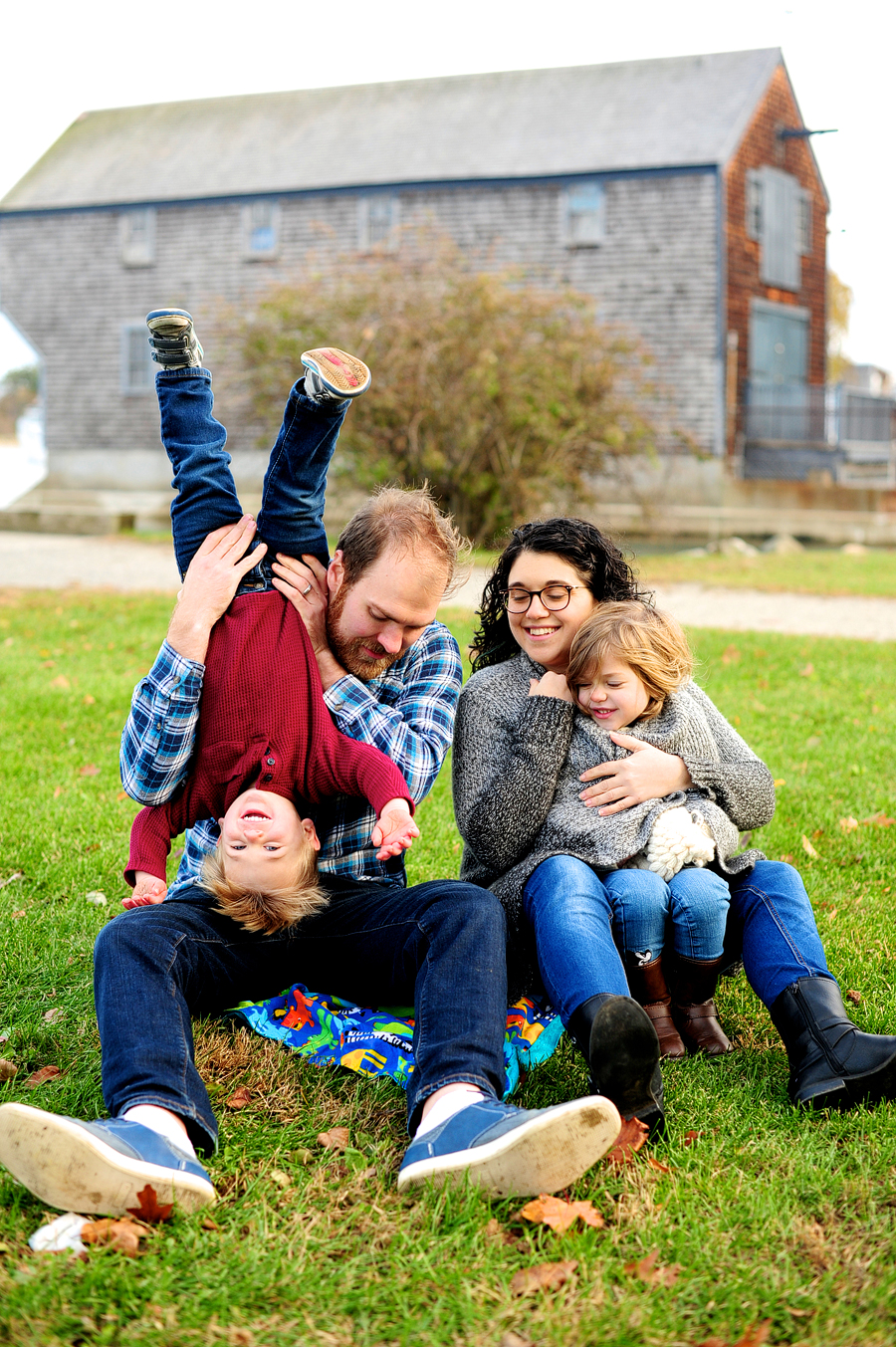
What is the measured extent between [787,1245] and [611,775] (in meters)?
1.18

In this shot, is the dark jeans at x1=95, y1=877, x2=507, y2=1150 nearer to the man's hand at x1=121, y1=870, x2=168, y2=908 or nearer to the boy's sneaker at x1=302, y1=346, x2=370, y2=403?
the man's hand at x1=121, y1=870, x2=168, y2=908

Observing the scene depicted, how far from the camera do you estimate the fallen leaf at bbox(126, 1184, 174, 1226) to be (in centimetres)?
217

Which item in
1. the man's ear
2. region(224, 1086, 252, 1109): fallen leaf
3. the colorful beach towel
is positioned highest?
the man's ear

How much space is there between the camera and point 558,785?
3.13 meters

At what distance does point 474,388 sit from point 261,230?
11680 millimetres

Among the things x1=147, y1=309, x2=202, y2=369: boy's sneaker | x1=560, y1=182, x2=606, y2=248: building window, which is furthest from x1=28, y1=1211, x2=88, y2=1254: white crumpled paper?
x1=560, y1=182, x2=606, y2=248: building window

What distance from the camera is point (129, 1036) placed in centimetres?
245

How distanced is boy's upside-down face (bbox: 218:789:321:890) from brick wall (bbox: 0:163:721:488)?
17170 millimetres

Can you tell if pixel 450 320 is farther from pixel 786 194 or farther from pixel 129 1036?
pixel 129 1036

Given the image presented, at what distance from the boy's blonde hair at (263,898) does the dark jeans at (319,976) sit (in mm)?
74

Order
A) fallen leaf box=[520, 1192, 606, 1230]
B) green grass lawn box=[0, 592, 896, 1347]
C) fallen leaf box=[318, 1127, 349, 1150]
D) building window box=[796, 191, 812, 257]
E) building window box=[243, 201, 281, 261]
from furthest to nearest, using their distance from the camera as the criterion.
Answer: building window box=[796, 191, 812, 257], building window box=[243, 201, 281, 261], fallen leaf box=[318, 1127, 349, 1150], fallen leaf box=[520, 1192, 606, 1230], green grass lawn box=[0, 592, 896, 1347]

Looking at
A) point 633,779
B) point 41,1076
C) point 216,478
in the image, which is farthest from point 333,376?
point 41,1076

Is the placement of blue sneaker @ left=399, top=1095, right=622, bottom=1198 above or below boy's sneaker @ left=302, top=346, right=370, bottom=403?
below

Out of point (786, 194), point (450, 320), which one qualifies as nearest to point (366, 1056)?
point (450, 320)
